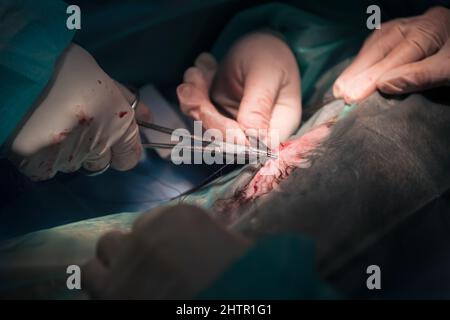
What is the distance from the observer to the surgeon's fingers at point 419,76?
1355 mm

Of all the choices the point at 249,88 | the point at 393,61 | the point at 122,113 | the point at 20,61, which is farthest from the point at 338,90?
the point at 20,61

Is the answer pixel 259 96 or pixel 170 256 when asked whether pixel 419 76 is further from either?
pixel 170 256

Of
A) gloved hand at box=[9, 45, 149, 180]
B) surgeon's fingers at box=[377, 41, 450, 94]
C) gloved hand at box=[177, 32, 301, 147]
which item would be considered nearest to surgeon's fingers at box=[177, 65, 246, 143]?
gloved hand at box=[177, 32, 301, 147]

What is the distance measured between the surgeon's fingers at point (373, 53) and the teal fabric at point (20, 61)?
0.90 m

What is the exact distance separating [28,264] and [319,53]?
1345 mm

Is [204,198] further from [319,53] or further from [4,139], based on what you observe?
[319,53]

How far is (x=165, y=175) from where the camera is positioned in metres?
1.84

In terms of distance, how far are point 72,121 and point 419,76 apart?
1.01 meters

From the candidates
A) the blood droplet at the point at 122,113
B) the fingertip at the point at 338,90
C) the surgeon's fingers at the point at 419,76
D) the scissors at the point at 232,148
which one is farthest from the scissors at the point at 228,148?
the surgeon's fingers at the point at 419,76

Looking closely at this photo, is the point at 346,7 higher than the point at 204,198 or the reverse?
higher

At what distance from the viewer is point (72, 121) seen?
3.97 feet

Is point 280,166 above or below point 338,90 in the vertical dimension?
below
